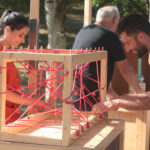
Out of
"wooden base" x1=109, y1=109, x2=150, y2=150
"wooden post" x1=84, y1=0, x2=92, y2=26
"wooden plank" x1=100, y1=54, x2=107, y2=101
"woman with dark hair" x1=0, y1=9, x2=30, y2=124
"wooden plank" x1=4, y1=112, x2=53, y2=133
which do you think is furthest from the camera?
"wooden post" x1=84, y1=0, x2=92, y2=26

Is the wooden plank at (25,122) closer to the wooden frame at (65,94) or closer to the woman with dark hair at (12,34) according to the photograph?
the wooden frame at (65,94)

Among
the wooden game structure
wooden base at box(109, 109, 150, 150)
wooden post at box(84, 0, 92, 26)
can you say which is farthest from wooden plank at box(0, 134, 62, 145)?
wooden post at box(84, 0, 92, 26)

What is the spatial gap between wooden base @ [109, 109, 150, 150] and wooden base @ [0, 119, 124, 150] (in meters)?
0.97

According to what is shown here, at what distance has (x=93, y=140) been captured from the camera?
1.60 metres

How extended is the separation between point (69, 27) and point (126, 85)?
12053mm

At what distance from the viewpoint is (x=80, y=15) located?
1717 cm

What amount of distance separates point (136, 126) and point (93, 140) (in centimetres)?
140

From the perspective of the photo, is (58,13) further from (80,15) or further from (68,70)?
(80,15)

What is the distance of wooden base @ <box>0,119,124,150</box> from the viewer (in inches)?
59.0

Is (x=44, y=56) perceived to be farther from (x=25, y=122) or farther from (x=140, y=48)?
(x=140, y=48)

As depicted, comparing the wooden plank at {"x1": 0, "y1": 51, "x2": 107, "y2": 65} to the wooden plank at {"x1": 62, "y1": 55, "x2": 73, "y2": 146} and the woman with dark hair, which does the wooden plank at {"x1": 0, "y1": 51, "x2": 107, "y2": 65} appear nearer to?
the wooden plank at {"x1": 62, "y1": 55, "x2": 73, "y2": 146}

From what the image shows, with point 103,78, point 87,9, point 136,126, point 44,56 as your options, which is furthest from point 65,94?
point 87,9

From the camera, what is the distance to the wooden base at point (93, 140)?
1.50m

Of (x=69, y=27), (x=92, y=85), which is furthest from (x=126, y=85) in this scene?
(x=69, y=27)
